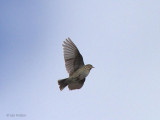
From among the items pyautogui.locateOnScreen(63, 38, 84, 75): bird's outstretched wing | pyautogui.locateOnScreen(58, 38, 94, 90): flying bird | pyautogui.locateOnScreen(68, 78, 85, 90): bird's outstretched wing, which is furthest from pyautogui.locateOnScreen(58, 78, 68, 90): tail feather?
pyautogui.locateOnScreen(63, 38, 84, 75): bird's outstretched wing

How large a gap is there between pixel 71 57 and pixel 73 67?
0.53 m

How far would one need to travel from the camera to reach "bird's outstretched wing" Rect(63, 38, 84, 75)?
16141mm

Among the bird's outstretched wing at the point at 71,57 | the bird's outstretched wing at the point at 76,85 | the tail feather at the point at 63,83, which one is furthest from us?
the bird's outstretched wing at the point at 71,57

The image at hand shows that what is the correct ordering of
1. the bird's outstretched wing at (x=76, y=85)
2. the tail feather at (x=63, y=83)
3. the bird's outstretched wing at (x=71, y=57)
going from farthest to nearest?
the bird's outstretched wing at (x=71, y=57), the bird's outstretched wing at (x=76, y=85), the tail feather at (x=63, y=83)

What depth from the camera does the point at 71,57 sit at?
1642 centimetres

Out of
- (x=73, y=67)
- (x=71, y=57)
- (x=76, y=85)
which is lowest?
(x=76, y=85)

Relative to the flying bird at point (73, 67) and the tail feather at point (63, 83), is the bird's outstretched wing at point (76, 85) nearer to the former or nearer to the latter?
the flying bird at point (73, 67)

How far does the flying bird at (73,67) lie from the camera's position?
1574 cm

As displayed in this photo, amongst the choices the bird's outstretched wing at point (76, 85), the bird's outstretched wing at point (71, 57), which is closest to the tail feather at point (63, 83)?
the bird's outstretched wing at point (76, 85)

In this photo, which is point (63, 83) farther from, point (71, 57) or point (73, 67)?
point (71, 57)

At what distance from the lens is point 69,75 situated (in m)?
15.9

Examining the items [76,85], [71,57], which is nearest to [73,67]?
[71,57]

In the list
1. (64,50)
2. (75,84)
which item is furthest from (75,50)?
(75,84)

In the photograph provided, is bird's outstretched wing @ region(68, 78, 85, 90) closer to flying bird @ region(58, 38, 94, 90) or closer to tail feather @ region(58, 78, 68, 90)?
flying bird @ region(58, 38, 94, 90)
